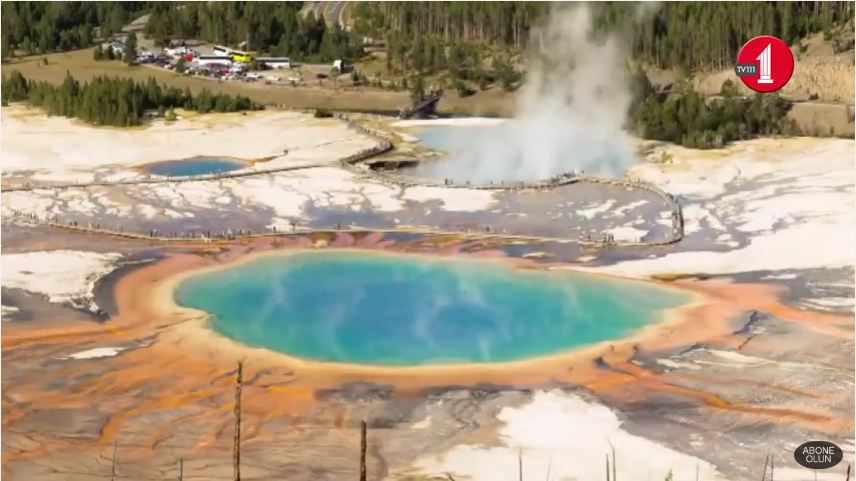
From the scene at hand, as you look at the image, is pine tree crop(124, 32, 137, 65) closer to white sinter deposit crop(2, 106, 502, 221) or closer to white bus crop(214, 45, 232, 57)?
white bus crop(214, 45, 232, 57)

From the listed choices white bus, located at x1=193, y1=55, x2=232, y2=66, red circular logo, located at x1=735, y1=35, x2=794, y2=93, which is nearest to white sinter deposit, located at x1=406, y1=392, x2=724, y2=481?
red circular logo, located at x1=735, y1=35, x2=794, y2=93

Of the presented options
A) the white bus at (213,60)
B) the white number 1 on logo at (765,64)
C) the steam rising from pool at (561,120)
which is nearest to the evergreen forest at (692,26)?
the steam rising from pool at (561,120)

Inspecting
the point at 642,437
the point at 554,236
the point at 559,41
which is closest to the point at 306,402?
the point at 642,437

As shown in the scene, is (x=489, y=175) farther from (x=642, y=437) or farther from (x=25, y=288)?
(x=642, y=437)

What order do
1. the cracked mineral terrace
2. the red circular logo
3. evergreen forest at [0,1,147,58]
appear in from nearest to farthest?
the cracked mineral terrace → the red circular logo → evergreen forest at [0,1,147,58]

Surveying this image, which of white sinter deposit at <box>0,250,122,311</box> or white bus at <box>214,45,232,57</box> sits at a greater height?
white bus at <box>214,45,232,57</box>

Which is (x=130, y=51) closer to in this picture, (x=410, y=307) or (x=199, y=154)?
(x=199, y=154)
